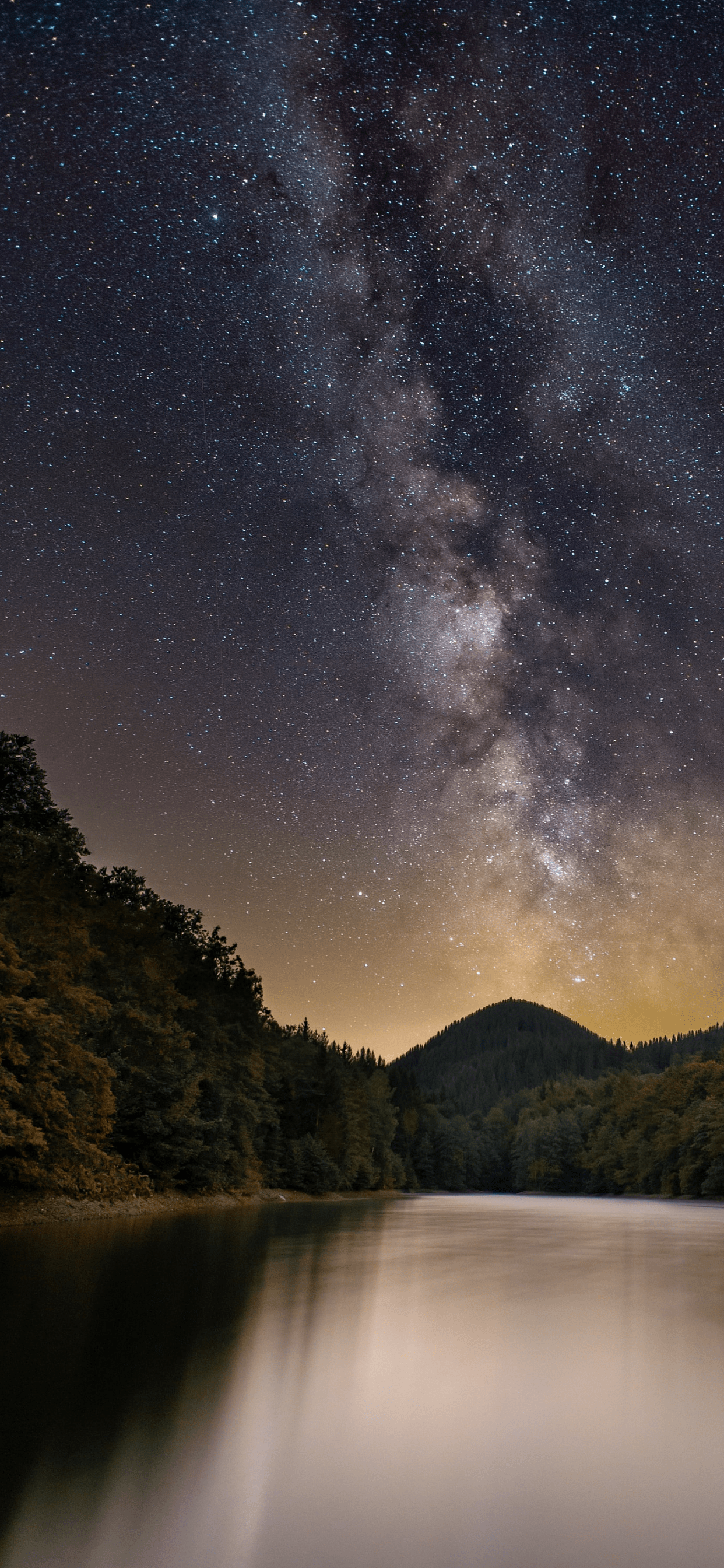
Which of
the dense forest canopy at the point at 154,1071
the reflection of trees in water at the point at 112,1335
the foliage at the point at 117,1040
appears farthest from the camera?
the dense forest canopy at the point at 154,1071

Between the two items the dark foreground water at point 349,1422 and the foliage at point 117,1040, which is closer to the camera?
the dark foreground water at point 349,1422

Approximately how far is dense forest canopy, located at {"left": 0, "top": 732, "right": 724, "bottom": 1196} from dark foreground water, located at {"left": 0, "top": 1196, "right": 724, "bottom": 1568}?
8903mm

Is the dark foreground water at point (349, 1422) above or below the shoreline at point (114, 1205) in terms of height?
above

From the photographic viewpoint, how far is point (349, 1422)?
785cm

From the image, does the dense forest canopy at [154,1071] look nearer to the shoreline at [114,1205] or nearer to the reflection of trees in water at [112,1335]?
the shoreline at [114,1205]

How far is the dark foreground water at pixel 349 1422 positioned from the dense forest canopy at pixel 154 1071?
8.90m

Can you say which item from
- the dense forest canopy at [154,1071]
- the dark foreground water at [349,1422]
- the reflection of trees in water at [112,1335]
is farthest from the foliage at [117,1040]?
the dark foreground water at [349,1422]

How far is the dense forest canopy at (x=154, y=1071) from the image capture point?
2644 centimetres

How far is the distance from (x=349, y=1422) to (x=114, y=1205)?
29.3 metres

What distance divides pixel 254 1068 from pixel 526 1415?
49.0 meters

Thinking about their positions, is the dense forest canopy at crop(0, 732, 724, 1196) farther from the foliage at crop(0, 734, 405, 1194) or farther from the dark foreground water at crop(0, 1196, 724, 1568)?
the dark foreground water at crop(0, 1196, 724, 1568)

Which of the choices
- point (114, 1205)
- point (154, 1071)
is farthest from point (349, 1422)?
point (154, 1071)

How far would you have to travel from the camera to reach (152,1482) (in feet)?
18.9

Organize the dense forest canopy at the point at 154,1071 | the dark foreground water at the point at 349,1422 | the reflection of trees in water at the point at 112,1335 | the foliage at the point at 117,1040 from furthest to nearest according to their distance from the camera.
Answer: the dense forest canopy at the point at 154,1071
the foliage at the point at 117,1040
the reflection of trees in water at the point at 112,1335
the dark foreground water at the point at 349,1422
